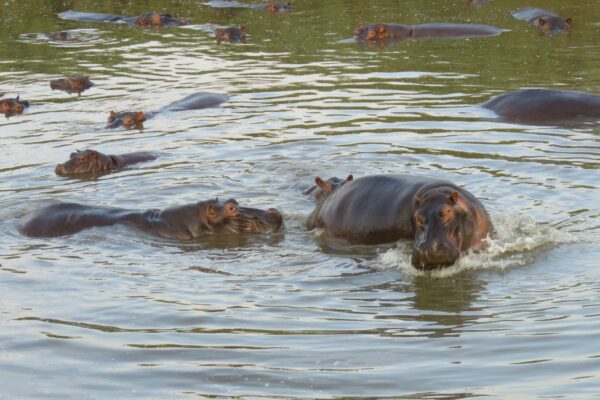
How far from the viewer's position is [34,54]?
62.6 ft

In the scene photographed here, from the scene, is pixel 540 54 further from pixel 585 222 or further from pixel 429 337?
pixel 429 337

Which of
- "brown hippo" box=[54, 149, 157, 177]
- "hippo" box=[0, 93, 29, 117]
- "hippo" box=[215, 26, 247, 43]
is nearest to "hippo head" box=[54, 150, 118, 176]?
"brown hippo" box=[54, 149, 157, 177]

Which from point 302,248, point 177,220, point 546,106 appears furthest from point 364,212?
point 546,106

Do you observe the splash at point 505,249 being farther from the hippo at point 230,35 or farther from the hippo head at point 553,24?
the hippo at point 230,35

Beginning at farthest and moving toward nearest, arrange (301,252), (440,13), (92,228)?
(440,13)
(92,228)
(301,252)

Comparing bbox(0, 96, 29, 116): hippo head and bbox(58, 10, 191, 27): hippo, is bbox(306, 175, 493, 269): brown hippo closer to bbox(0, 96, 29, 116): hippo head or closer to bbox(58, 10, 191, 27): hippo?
bbox(0, 96, 29, 116): hippo head

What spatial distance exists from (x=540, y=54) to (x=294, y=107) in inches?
172

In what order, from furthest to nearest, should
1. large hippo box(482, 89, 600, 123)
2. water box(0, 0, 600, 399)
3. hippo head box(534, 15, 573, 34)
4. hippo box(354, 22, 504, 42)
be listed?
1. hippo box(354, 22, 504, 42)
2. hippo head box(534, 15, 573, 34)
3. large hippo box(482, 89, 600, 123)
4. water box(0, 0, 600, 399)

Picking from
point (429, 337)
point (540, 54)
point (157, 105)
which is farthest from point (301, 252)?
point (540, 54)

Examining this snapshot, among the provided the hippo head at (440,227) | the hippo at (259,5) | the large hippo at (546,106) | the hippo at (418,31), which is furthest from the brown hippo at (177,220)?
the hippo at (259,5)

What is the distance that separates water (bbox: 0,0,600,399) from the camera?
604cm

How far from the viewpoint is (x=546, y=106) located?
41.2ft

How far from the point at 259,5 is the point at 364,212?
15.8m

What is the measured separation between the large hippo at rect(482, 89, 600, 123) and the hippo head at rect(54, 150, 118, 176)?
4.03 m
